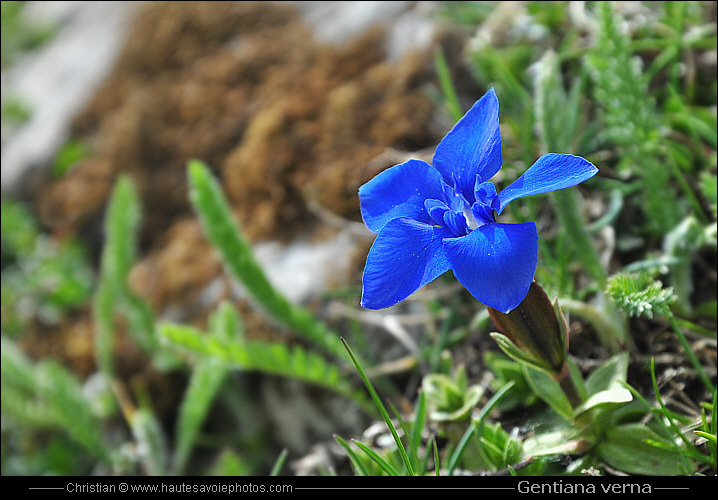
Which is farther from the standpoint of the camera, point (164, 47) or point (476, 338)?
point (164, 47)

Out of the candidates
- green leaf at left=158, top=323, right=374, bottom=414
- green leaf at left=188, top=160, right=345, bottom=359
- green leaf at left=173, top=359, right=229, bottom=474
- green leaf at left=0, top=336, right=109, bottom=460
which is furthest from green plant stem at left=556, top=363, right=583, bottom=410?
green leaf at left=0, top=336, right=109, bottom=460

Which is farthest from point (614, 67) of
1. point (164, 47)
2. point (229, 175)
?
point (164, 47)

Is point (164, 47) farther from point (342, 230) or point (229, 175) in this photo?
point (342, 230)

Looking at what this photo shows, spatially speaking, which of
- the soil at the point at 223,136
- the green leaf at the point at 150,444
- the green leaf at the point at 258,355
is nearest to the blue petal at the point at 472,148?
the green leaf at the point at 258,355

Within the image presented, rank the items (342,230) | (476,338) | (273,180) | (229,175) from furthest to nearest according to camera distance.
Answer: (229,175), (273,180), (342,230), (476,338)

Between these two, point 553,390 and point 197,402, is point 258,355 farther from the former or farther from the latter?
point 553,390

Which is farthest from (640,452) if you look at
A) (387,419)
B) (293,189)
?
(293,189)

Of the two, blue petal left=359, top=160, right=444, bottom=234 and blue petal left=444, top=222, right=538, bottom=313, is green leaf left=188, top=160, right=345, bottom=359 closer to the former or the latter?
blue petal left=359, top=160, right=444, bottom=234

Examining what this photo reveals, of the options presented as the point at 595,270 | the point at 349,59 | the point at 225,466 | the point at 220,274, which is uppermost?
the point at 349,59
